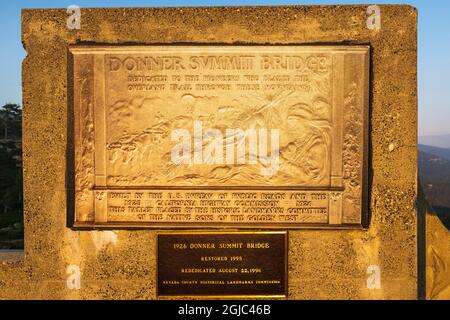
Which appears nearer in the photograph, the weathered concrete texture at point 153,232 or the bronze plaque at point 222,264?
the weathered concrete texture at point 153,232

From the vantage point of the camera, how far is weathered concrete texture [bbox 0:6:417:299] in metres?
3.74

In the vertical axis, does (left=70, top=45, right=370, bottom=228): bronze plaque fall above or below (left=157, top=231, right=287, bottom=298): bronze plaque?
above

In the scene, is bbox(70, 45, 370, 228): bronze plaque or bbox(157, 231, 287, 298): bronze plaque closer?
bbox(70, 45, 370, 228): bronze plaque

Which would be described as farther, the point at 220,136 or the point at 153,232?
the point at 153,232

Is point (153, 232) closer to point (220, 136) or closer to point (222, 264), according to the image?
point (222, 264)

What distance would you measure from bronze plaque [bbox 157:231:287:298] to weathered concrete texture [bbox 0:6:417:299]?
15 centimetres

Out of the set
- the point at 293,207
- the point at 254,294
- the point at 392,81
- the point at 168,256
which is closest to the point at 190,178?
the point at 168,256

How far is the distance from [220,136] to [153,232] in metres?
1.33

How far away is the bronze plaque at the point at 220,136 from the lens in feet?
12.3

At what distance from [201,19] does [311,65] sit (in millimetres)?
1305

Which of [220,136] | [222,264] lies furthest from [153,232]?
[220,136]

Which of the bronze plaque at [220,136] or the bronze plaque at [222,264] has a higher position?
the bronze plaque at [220,136]

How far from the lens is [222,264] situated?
3898 mm

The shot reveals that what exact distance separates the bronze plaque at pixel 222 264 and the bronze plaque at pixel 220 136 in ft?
0.60
